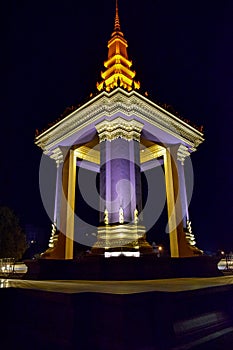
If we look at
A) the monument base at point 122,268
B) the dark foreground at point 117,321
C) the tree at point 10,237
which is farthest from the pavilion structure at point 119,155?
the tree at point 10,237

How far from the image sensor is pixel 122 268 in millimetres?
11477

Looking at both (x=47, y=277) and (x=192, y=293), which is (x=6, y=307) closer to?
(x=192, y=293)

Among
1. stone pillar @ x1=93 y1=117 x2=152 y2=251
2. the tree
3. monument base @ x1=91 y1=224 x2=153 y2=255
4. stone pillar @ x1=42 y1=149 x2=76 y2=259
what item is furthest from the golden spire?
the tree

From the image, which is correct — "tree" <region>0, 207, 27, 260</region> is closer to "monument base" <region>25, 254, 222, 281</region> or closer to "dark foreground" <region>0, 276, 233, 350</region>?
"monument base" <region>25, 254, 222, 281</region>

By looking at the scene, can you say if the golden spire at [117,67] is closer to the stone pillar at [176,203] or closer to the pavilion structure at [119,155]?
the pavilion structure at [119,155]

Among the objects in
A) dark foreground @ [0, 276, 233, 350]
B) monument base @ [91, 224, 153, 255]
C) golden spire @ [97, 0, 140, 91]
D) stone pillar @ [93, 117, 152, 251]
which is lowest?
dark foreground @ [0, 276, 233, 350]

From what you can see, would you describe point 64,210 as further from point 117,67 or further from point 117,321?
point 117,321

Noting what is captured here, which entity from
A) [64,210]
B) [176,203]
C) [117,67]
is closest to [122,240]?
[64,210]

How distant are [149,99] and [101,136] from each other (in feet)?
16.1

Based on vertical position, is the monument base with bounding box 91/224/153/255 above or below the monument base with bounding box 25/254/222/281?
above

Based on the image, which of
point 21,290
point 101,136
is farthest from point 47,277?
point 101,136

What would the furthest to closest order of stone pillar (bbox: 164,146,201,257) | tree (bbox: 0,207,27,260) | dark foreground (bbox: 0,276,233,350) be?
tree (bbox: 0,207,27,260) → stone pillar (bbox: 164,146,201,257) → dark foreground (bbox: 0,276,233,350)

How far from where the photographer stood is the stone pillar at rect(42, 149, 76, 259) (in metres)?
20.9

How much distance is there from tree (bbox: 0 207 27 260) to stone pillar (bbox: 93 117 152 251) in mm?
18936
